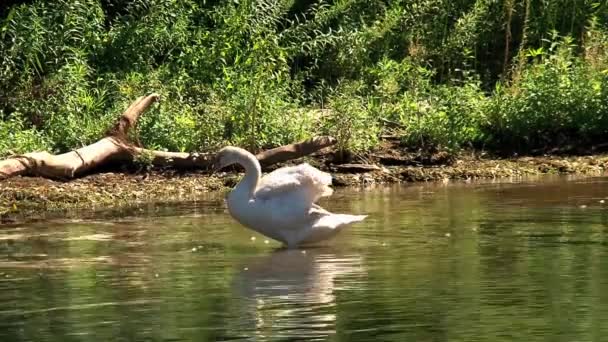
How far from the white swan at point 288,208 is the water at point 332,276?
0.18m

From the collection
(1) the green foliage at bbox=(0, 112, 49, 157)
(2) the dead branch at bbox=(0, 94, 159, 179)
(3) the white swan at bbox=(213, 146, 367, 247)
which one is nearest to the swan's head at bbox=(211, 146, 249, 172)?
(3) the white swan at bbox=(213, 146, 367, 247)

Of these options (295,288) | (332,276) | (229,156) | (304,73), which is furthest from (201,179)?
(295,288)

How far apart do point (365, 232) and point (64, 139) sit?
19.9 ft

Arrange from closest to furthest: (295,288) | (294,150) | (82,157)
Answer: (295,288), (82,157), (294,150)

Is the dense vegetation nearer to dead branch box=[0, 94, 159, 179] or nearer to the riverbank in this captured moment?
the riverbank

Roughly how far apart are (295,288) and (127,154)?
24.9 ft

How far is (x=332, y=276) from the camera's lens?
33.8ft

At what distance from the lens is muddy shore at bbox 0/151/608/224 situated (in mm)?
15281

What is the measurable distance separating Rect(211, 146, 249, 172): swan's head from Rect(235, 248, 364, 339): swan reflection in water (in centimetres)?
122

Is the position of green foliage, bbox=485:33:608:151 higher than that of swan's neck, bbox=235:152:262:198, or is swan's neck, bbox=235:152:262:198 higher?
green foliage, bbox=485:33:608:151

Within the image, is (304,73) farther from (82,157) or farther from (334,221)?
(334,221)

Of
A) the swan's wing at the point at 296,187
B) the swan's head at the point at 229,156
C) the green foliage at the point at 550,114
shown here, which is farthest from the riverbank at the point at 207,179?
the swan's wing at the point at 296,187

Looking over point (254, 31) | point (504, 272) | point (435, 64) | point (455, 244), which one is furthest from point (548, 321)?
point (435, 64)

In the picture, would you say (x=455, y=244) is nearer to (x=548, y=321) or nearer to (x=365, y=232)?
(x=365, y=232)
